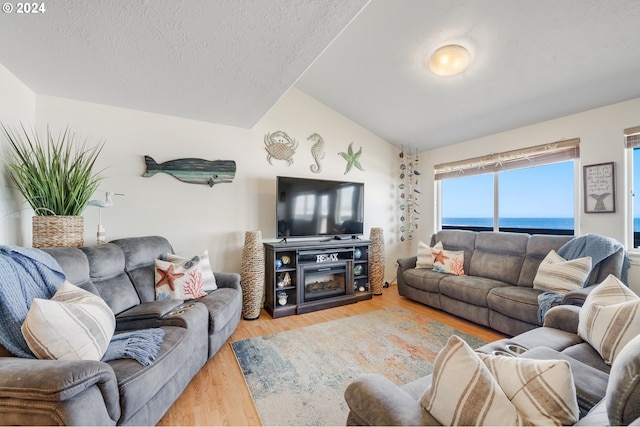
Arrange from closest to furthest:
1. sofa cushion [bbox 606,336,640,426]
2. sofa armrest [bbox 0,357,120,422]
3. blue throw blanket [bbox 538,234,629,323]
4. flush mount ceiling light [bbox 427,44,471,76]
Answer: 1. sofa cushion [bbox 606,336,640,426]
2. sofa armrest [bbox 0,357,120,422]
3. blue throw blanket [bbox 538,234,629,323]
4. flush mount ceiling light [bbox 427,44,471,76]

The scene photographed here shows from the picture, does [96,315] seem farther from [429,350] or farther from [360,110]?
[360,110]

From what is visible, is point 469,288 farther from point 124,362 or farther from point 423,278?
point 124,362

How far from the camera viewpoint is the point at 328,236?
11.7 feet

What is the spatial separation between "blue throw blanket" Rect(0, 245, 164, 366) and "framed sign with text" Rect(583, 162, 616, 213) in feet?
13.2

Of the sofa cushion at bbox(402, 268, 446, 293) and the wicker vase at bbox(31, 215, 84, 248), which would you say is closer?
the wicker vase at bbox(31, 215, 84, 248)

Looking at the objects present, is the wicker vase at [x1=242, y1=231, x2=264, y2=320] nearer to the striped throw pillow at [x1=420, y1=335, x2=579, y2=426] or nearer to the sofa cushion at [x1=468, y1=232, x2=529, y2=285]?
the striped throw pillow at [x1=420, y1=335, x2=579, y2=426]

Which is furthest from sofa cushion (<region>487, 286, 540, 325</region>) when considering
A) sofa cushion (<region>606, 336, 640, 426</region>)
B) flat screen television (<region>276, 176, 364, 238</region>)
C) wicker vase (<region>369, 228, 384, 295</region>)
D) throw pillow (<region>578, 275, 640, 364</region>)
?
sofa cushion (<region>606, 336, 640, 426</region>)

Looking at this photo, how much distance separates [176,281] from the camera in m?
2.22

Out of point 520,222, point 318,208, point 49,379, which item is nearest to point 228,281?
→ point 318,208

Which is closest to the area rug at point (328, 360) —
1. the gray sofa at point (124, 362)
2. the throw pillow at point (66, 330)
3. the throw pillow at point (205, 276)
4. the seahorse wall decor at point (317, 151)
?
the gray sofa at point (124, 362)

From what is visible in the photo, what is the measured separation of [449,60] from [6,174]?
367 centimetres

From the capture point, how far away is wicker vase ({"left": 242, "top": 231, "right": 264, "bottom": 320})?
289cm

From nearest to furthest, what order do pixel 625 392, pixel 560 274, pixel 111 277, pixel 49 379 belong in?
pixel 625 392 → pixel 49 379 → pixel 111 277 → pixel 560 274

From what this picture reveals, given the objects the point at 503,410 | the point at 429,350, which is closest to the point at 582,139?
the point at 429,350
